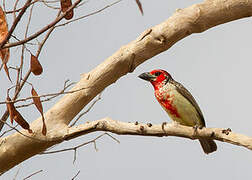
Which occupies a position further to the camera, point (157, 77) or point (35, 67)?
point (157, 77)

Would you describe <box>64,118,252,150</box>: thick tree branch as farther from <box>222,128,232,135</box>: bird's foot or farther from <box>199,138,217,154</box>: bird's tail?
<box>199,138,217,154</box>: bird's tail

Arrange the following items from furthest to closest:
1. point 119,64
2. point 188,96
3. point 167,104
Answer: point 188,96, point 167,104, point 119,64

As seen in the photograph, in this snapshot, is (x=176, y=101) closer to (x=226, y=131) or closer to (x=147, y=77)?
(x=147, y=77)

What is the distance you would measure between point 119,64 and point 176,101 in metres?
1.77

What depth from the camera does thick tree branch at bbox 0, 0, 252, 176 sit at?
13.8ft

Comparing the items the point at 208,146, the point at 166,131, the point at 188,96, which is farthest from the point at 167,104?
the point at 166,131

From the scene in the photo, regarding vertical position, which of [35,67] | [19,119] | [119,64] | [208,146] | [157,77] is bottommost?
[208,146]

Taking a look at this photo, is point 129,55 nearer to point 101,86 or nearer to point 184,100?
point 101,86

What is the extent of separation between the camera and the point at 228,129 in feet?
12.1

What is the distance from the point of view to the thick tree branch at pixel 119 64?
421 cm

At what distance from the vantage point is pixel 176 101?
19.4ft

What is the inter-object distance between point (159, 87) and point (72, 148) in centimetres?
211

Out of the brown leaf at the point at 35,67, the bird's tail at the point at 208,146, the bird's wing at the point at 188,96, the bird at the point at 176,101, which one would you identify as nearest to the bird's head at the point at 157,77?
the bird at the point at 176,101

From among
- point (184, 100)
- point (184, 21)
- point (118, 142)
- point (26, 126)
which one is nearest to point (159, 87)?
point (184, 100)
